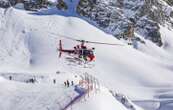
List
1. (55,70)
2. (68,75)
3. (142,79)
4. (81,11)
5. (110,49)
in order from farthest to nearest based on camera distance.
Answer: (81,11), (110,49), (142,79), (55,70), (68,75)

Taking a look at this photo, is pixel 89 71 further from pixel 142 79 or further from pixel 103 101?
pixel 103 101

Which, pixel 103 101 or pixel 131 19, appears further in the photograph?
pixel 131 19

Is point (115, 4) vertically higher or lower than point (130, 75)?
higher

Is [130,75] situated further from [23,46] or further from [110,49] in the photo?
[23,46]

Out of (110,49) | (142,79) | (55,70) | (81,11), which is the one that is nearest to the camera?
(55,70)

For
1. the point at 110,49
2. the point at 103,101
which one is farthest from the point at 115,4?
the point at 103,101

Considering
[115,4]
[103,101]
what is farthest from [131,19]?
[103,101]
